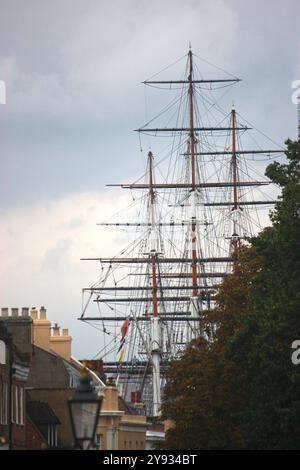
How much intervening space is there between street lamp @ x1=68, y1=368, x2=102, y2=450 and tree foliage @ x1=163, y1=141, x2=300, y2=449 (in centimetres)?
3614

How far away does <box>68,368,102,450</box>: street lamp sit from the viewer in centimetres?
3309

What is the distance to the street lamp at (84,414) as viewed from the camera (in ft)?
109

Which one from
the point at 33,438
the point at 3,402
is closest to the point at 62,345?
the point at 33,438

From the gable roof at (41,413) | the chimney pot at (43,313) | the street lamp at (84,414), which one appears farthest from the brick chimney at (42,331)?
the street lamp at (84,414)

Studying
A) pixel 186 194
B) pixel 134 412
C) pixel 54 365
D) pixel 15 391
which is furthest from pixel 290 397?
pixel 186 194

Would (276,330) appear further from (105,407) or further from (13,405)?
(105,407)

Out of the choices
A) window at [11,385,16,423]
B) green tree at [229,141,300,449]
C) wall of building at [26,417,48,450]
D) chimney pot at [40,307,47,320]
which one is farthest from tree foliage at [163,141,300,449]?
window at [11,385,16,423]

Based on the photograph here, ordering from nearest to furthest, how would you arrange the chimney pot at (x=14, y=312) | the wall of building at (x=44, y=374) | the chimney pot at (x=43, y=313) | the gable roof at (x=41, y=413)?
the gable roof at (x=41, y=413) < the chimney pot at (x=14, y=312) < the wall of building at (x=44, y=374) < the chimney pot at (x=43, y=313)

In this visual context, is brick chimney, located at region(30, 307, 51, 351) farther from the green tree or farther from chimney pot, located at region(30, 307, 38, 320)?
the green tree

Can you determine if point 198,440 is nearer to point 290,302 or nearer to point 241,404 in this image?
point 241,404

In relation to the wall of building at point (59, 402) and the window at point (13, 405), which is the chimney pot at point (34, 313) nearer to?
the wall of building at point (59, 402)

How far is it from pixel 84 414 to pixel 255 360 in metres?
41.6

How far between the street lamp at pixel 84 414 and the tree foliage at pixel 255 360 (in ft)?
119

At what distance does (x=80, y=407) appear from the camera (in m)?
33.4
